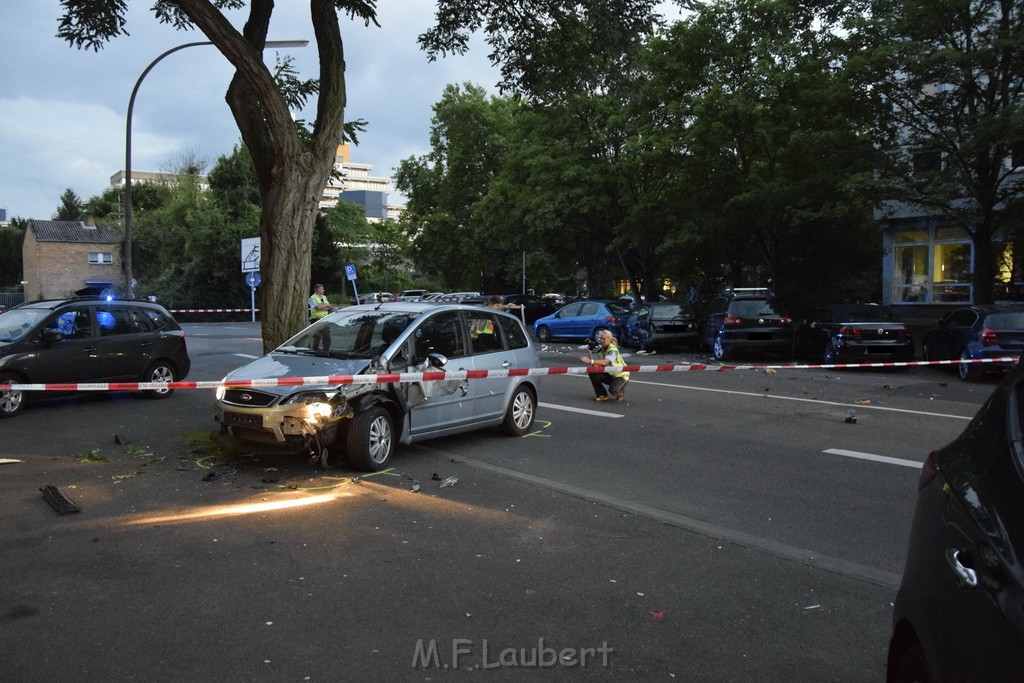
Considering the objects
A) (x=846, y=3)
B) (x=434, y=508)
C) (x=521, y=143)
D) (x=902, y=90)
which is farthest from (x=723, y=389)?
(x=521, y=143)

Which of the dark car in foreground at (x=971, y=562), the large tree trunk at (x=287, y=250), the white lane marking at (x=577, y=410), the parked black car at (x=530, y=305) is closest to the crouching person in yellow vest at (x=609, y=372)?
the white lane marking at (x=577, y=410)

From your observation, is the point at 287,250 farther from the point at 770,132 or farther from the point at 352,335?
the point at 770,132

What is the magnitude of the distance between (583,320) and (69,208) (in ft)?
269

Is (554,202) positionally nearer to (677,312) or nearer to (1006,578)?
(677,312)

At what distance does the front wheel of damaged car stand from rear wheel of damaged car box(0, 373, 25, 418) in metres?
5.85

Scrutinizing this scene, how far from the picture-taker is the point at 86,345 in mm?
11664

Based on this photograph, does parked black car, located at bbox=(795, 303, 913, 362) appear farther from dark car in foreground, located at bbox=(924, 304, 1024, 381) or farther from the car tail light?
the car tail light

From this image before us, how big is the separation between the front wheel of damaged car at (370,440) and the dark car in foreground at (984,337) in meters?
11.2

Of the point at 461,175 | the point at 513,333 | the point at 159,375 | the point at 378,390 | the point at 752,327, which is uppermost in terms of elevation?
the point at 461,175

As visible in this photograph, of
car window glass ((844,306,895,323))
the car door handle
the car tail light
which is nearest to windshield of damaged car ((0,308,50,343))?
the car tail light

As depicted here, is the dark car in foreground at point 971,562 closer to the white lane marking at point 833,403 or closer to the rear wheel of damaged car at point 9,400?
the white lane marking at point 833,403

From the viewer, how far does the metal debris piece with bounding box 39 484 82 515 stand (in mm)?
6156

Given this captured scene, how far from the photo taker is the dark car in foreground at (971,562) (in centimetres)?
195

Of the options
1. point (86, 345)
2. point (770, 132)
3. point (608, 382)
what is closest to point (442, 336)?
point (608, 382)
